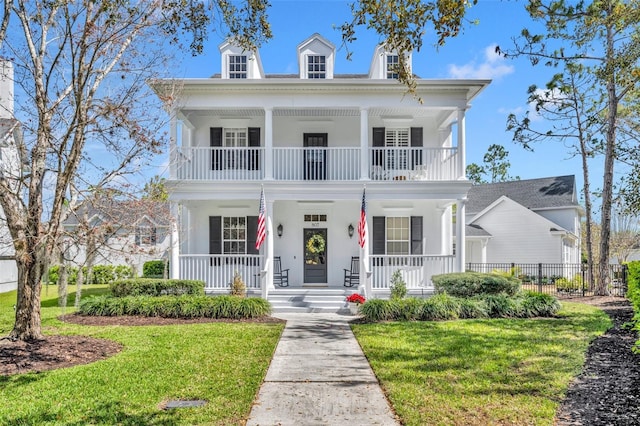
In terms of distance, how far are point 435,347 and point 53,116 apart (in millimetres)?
8205

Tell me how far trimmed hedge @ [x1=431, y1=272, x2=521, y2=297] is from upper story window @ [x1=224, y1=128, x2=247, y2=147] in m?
8.52

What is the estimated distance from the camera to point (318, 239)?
16.6 metres

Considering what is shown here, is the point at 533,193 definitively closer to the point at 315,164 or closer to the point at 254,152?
the point at 315,164

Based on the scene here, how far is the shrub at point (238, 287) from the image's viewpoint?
554 inches

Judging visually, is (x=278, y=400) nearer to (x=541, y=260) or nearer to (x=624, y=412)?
(x=624, y=412)

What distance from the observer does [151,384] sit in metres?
6.20

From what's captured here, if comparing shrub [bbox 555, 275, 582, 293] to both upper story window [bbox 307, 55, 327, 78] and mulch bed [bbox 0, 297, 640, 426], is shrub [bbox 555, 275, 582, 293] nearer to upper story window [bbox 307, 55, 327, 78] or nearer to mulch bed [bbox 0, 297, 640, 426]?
mulch bed [bbox 0, 297, 640, 426]

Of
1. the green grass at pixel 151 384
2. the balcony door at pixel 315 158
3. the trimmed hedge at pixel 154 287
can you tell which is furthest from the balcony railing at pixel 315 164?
the green grass at pixel 151 384

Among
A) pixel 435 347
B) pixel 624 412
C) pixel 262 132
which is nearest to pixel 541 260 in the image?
pixel 262 132

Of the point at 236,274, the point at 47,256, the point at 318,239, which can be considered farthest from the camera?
the point at 318,239

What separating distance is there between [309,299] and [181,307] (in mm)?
4042

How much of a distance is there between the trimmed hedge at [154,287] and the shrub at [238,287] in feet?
3.11

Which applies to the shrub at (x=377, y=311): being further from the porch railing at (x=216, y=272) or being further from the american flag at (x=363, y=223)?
the porch railing at (x=216, y=272)

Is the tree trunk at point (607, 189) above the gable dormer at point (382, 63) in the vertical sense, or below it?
below
